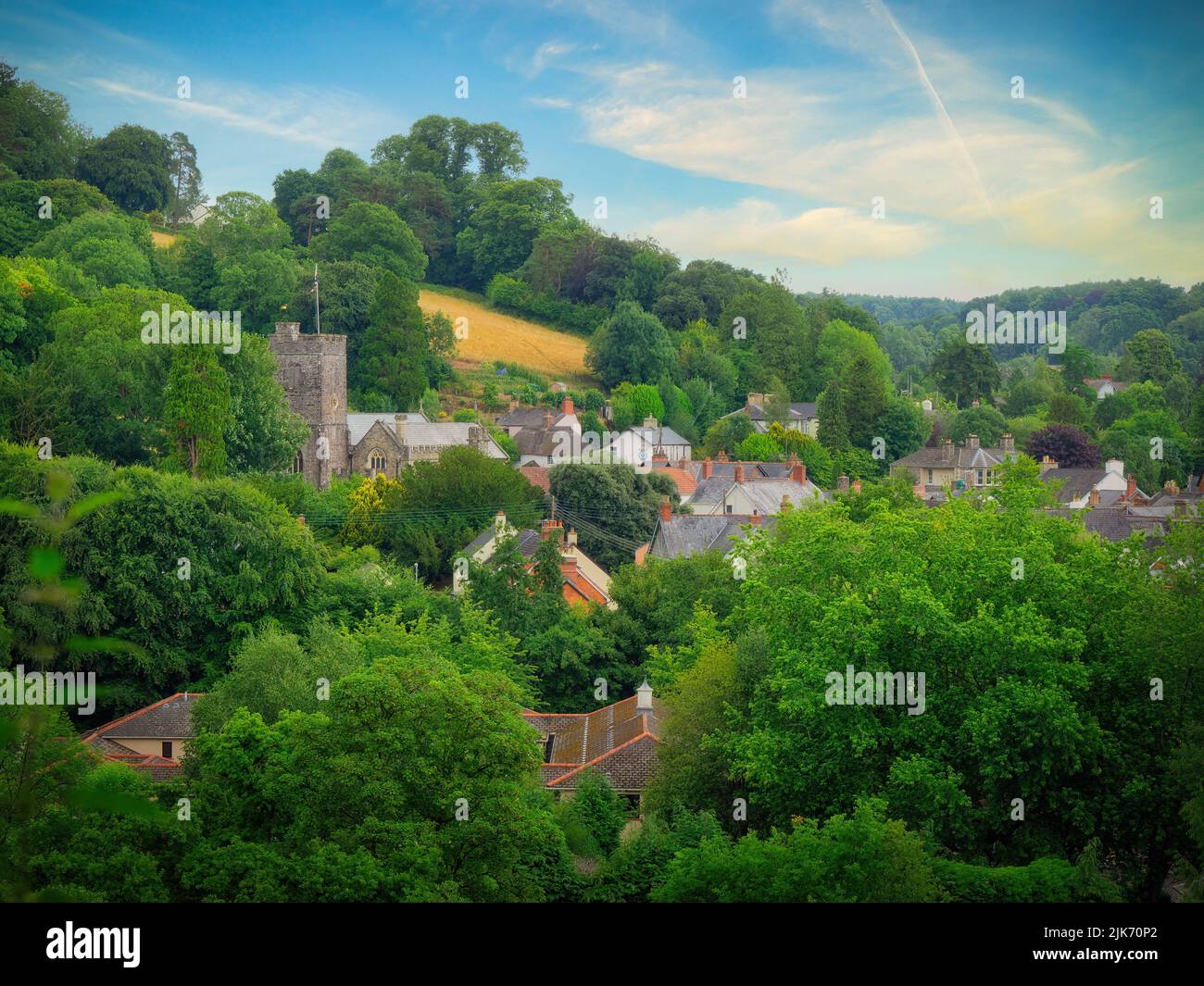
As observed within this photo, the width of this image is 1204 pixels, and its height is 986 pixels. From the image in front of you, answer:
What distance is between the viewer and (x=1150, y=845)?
19766mm

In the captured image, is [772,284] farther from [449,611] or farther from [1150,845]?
[1150,845]

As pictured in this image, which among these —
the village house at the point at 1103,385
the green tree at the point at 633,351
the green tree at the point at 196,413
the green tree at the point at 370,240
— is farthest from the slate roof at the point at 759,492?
the village house at the point at 1103,385

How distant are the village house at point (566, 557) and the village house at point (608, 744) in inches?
304

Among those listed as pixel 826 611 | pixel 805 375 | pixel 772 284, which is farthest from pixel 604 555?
pixel 772 284

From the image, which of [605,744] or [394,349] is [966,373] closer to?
[394,349]

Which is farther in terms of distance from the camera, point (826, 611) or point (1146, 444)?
point (1146, 444)

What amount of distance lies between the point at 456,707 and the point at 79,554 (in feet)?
56.4

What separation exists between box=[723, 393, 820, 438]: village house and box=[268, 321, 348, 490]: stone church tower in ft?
95.8

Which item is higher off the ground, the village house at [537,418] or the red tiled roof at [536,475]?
the village house at [537,418]

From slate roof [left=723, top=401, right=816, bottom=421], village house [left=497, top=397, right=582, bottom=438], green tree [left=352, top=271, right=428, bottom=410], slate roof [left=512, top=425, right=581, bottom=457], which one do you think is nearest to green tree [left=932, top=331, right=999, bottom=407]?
slate roof [left=723, top=401, right=816, bottom=421]

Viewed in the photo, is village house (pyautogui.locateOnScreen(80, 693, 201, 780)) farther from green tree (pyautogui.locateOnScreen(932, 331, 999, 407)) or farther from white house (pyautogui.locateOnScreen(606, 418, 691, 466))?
green tree (pyautogui.locateOnScreen(932, 331, 999, 407))

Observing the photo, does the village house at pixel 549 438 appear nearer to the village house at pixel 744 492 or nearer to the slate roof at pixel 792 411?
the village house at pixel 744 492

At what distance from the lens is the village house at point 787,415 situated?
8581cm

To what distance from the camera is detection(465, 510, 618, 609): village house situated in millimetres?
38844
